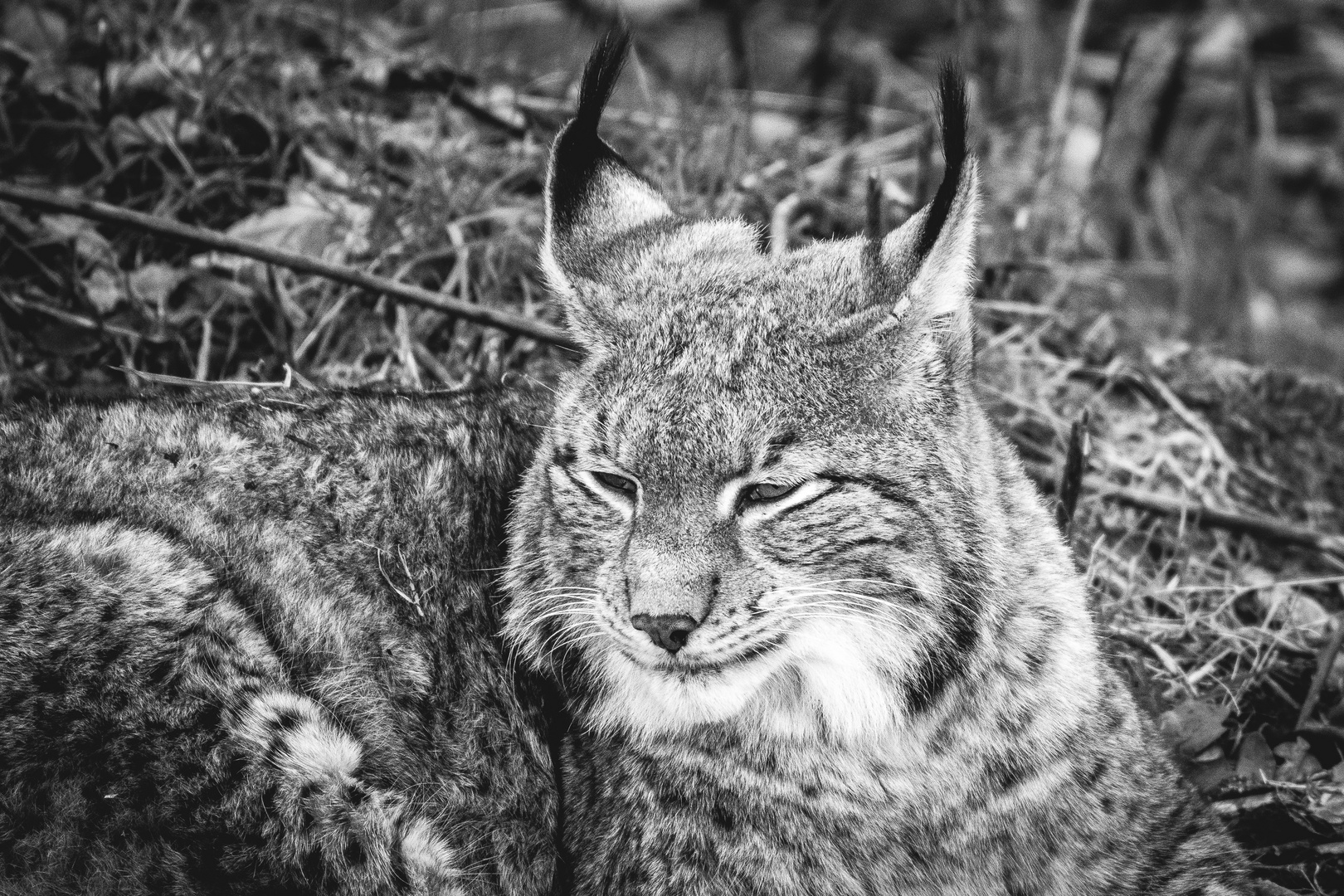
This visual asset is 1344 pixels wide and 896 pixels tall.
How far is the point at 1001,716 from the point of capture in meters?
3.50

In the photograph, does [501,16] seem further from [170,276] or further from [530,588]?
[530,588]

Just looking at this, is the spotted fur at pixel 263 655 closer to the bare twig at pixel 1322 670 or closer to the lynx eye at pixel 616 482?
the lynx eye at pixel 616 482

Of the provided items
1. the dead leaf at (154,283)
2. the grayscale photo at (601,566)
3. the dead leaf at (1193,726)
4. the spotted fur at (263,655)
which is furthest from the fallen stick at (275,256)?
the dead leaf at (1193,726)

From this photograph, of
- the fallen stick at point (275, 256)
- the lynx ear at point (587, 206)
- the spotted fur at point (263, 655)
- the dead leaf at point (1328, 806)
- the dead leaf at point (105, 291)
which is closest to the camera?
the spotted fur at point (263, 655)

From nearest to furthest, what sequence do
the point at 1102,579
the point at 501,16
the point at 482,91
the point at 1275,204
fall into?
the point at 1102,579 → the point at 482,91 → the point at 501,16 → the point at 1275,204

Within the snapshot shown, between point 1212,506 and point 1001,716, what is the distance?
2.09m

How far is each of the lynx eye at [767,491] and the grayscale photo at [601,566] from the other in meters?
0.02

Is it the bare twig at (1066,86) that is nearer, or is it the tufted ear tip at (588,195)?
the tufted ear tip at (588,195)

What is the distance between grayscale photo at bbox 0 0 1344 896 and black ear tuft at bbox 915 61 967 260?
12mm

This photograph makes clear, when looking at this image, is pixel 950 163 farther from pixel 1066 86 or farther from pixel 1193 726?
pixel 1066 86

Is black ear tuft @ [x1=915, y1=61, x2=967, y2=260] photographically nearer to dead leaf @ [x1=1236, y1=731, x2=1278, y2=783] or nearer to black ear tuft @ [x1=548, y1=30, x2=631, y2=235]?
black ear tuft @ [x1=548, y1=30, x2=631, y2=235]

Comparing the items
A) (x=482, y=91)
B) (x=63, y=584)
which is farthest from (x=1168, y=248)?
(x=63, y=584)

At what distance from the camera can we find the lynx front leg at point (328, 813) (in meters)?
3.15

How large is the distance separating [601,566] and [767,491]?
467 mm
